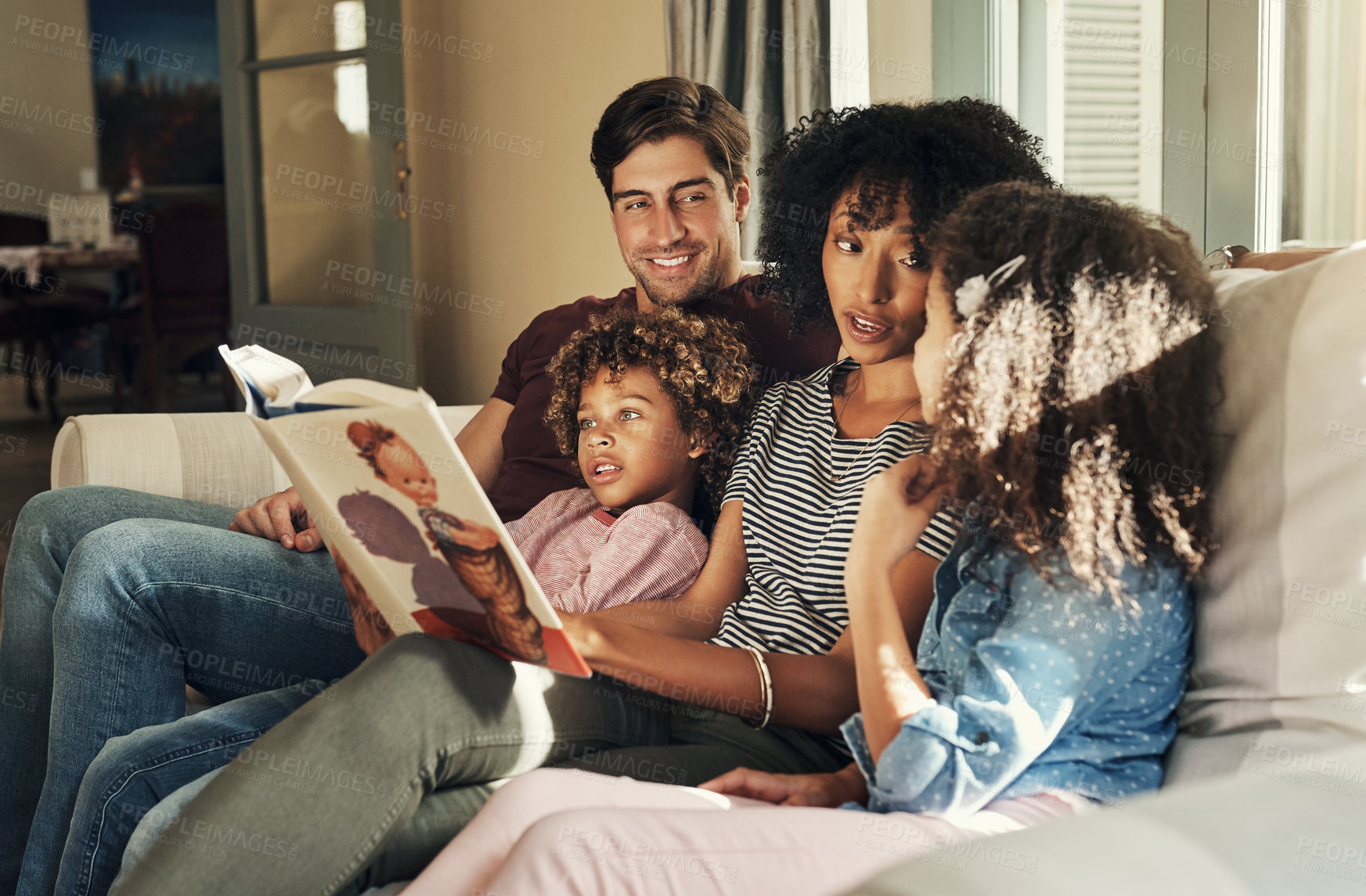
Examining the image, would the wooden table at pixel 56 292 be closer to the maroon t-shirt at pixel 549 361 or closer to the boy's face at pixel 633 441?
the maroon t-shirt at pixel 549 361

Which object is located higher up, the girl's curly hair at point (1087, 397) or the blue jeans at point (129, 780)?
the girl's curly hair at point (1087, 397)

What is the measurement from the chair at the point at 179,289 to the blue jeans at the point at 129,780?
380 centimetres

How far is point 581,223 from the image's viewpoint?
3.19m

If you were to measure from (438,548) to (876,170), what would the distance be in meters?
0.59

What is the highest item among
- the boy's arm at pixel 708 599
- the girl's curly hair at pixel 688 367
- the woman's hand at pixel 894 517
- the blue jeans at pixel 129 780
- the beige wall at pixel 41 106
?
the beige wall at pixel 41 106

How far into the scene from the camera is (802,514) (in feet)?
3.82

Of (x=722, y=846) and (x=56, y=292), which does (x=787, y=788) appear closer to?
(x=722, y=846)

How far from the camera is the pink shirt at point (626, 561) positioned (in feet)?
4.04

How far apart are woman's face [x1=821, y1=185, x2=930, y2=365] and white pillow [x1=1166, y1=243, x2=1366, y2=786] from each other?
0.32 meters

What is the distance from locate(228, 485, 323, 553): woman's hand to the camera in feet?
4.73

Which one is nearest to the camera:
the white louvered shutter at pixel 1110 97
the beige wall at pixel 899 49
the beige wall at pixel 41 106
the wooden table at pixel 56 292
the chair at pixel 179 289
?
the white louvered shutter at pixel 1110 97

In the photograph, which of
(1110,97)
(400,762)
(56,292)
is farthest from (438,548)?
(56,292)

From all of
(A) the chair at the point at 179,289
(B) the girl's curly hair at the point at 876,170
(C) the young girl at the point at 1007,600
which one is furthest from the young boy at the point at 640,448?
(A) the chair at the point at 179,289

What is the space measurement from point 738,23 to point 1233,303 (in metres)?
1.79
